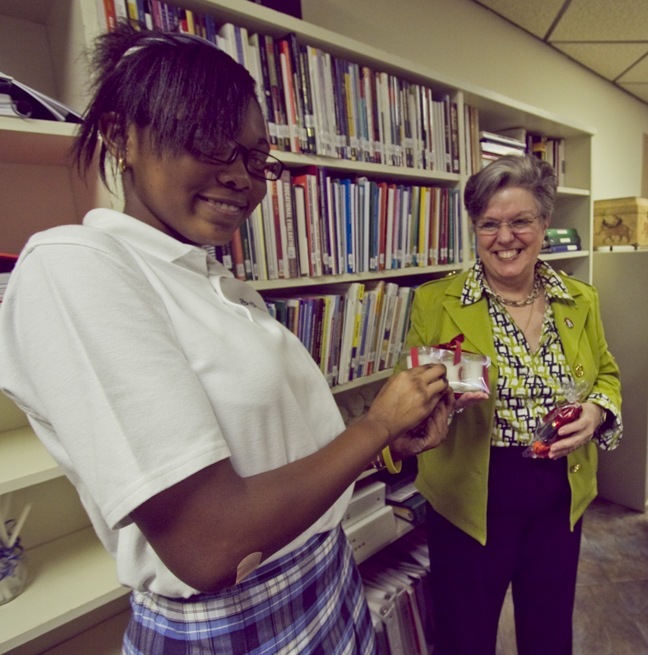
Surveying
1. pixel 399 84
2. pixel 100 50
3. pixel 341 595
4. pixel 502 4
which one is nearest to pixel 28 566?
pixel 341 595

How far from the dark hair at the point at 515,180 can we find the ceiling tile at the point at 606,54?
2.16m

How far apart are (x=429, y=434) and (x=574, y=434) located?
516 millimetres

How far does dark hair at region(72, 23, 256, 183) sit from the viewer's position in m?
0.51

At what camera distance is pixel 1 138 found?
0.81 m

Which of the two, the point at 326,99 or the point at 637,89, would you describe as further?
the point at 637,89

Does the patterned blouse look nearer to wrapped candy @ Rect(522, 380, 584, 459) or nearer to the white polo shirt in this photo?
wrapped candy @ Rect(522, 380, 584, 459)

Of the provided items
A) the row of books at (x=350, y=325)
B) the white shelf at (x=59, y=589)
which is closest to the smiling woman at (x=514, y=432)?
the row of books at (x=350, y=325)

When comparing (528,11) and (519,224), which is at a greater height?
(528,11)

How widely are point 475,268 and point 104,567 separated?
4.11 ft

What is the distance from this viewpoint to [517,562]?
49.5 inches

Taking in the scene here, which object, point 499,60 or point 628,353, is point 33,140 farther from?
point 628,353

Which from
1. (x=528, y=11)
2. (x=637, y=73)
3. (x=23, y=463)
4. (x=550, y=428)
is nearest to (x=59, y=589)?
(x=23, y=463)

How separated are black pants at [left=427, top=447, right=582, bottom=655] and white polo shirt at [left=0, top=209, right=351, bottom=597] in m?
0.91

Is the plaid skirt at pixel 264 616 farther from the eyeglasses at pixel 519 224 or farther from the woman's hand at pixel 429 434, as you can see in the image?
the eyeglasses at pixel 519 224
